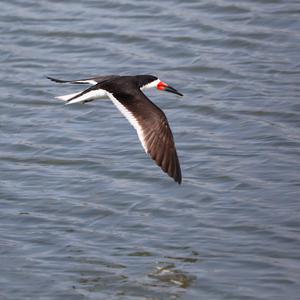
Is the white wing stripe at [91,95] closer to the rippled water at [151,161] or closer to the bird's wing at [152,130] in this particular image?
the bird's wing at [152,130]

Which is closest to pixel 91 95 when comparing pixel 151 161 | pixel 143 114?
pixel 143 114

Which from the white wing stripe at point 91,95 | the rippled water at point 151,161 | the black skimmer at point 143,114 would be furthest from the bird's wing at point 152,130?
the rippled water at point 151,161

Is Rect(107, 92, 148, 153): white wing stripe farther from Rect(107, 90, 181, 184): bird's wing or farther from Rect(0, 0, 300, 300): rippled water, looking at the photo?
Rect(0, 0, 300, 300): rippled water

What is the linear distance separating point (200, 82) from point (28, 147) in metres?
2.24

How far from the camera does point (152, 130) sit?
8680 millimetres

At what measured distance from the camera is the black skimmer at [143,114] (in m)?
8.50

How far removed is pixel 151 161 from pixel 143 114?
0.93m

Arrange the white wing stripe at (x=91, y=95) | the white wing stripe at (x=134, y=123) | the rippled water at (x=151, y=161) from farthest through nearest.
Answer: the white wing stripe at (x=91, y=95) → the white wing stripe at (x=134, y=123) → the rippled water at (x=151, y=161)

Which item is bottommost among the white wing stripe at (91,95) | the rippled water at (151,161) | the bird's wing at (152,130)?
the rippled water at (151,161)

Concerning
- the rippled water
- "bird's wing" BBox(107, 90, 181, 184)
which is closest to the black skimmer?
"bird's wing" BBox(107, 90, 181, 184)

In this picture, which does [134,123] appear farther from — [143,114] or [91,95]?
[91,95]

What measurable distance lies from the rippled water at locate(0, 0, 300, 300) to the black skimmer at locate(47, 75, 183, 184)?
423mm

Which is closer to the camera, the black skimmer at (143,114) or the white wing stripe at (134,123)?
the black skimmer at (143,114)

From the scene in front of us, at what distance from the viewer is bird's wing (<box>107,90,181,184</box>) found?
8461 mm
